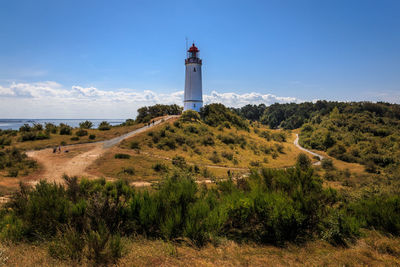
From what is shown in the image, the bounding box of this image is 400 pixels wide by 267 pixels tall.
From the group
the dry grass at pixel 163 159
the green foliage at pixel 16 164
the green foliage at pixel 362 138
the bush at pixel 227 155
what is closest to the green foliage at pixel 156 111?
the dry grass at pixel 163 159

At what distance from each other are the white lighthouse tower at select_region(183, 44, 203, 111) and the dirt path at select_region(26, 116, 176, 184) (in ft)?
68.4

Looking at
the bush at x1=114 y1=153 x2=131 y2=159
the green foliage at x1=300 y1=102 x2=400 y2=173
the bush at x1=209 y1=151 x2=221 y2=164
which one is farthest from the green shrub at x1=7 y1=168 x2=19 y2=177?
the green foliage at x1=300 y1=102 x2=400 y2=173

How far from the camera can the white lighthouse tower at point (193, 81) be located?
39.8 metres

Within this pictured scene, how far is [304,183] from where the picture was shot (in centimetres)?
812

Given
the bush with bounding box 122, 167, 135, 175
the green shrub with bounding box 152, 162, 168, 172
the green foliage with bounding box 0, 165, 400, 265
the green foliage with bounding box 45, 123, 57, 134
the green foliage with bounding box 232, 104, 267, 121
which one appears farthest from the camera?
the green foliage with bounding box 232, 104, 267, 121

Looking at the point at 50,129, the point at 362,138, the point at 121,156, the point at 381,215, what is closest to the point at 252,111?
the point at 362,138

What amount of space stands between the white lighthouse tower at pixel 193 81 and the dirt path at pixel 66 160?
20862 mm

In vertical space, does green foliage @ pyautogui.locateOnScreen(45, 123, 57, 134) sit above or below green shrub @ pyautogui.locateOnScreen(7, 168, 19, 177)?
above

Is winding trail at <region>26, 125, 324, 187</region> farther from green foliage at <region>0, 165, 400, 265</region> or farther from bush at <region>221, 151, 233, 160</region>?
green foliage at <region>0, 165, 400, 265</region>

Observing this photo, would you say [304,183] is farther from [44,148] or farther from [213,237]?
[44,148]

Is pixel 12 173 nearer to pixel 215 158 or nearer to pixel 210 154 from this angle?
pixel 215 158

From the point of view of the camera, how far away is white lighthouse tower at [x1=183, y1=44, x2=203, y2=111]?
3975cm

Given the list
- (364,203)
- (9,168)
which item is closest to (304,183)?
(364,203)

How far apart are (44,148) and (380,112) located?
296 feet
